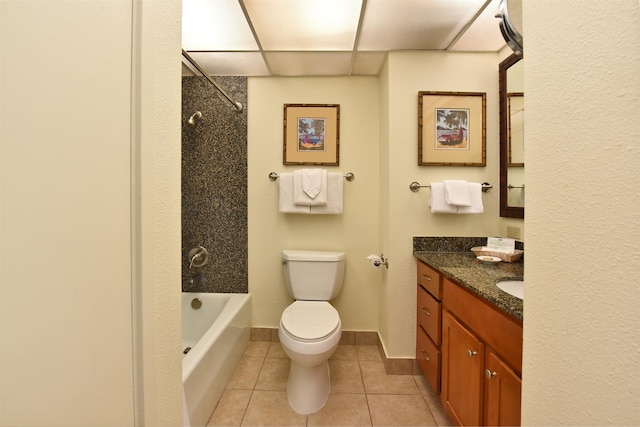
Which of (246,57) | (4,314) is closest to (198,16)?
(246,57)

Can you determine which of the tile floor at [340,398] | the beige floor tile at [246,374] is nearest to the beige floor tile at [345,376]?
the tile floor at [340,398]

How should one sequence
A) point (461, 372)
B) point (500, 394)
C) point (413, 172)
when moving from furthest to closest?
point (413, 172) → point (461, 372) → point (500, 394)

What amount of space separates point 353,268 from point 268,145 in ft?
3.97

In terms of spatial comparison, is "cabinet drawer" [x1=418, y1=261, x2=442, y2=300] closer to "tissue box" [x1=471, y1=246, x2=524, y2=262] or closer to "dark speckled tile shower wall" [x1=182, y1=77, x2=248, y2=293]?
"tissue box" [x1=471, y1=246, x2=524, y2=262]

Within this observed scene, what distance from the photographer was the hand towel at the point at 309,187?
6.08 feet

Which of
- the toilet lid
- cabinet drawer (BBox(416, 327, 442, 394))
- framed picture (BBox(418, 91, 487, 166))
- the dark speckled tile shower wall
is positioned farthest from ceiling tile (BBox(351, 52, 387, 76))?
cabinet drawer (BBox(416, 327, 442, 394))

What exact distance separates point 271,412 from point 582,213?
1.60 m

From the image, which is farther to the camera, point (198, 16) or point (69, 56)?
point (198, 16)

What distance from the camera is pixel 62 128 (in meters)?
0.34

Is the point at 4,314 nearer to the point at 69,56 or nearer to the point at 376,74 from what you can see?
the point at 69,56

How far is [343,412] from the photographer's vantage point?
136 centimetres

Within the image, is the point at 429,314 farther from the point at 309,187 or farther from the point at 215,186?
the point at 215,186

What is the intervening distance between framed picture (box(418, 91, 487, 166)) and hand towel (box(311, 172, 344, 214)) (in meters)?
0.59

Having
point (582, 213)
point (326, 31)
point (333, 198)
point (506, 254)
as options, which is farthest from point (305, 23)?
point (506, 254)
